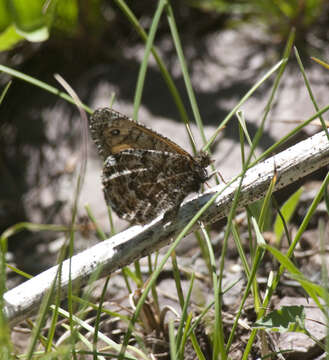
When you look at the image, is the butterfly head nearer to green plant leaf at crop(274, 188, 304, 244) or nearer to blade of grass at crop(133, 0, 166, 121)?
blade of grass at crop(133, 0, 166, 121)

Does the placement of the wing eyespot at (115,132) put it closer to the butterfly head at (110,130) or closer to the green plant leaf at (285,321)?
the butterfly head at (110,130)

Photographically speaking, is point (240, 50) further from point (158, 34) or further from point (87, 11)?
point (87, 11)

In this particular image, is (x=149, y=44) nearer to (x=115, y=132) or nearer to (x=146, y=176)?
(x=115, y=132)

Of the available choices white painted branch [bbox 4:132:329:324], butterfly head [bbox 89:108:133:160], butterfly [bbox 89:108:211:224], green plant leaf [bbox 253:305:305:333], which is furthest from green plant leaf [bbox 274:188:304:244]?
butterfly head [bbox 89:108:133:160]

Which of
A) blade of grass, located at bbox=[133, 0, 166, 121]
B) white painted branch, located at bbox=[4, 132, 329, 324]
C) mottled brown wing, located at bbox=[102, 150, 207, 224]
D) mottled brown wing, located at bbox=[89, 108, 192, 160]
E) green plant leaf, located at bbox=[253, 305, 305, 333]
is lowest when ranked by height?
green plant leaf, located at bbox=[253, 305, 305, 333]

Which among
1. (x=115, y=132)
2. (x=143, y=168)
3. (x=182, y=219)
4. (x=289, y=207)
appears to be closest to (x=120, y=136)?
(x=115, y=132)

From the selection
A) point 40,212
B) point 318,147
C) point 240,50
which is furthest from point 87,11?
point 318,147
